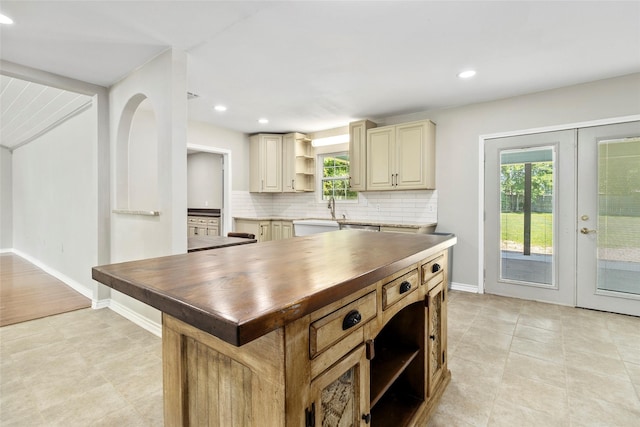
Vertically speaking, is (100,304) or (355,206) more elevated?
(355,206)

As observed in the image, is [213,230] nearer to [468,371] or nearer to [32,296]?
[32,296]

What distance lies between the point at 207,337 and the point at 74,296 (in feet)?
13.5

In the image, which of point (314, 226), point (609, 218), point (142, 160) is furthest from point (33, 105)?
point (609, 218)

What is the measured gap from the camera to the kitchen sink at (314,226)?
459 centimetres

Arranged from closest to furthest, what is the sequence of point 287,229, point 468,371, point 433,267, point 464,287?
point 433,267 → point 468,371 → point 464,287 → point 287,229

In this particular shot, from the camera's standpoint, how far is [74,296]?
394 centimetres

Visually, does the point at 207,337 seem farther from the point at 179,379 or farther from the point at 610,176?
the point at 610,176

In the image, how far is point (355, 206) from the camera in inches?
207

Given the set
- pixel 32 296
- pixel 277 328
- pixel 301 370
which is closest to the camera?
pixel 277 328

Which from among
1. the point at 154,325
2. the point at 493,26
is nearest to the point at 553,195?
the point at 493,26

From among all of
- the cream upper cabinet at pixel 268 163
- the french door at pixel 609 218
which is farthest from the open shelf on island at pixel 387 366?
the cream upper cabinet at pixel 268 163

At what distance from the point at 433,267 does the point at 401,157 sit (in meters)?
2.89

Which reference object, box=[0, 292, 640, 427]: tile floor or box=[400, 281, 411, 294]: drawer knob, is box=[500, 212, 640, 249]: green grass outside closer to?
box=[0, 292, 640, 427]: tile floor

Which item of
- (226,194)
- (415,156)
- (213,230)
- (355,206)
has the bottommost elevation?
(213,230)
